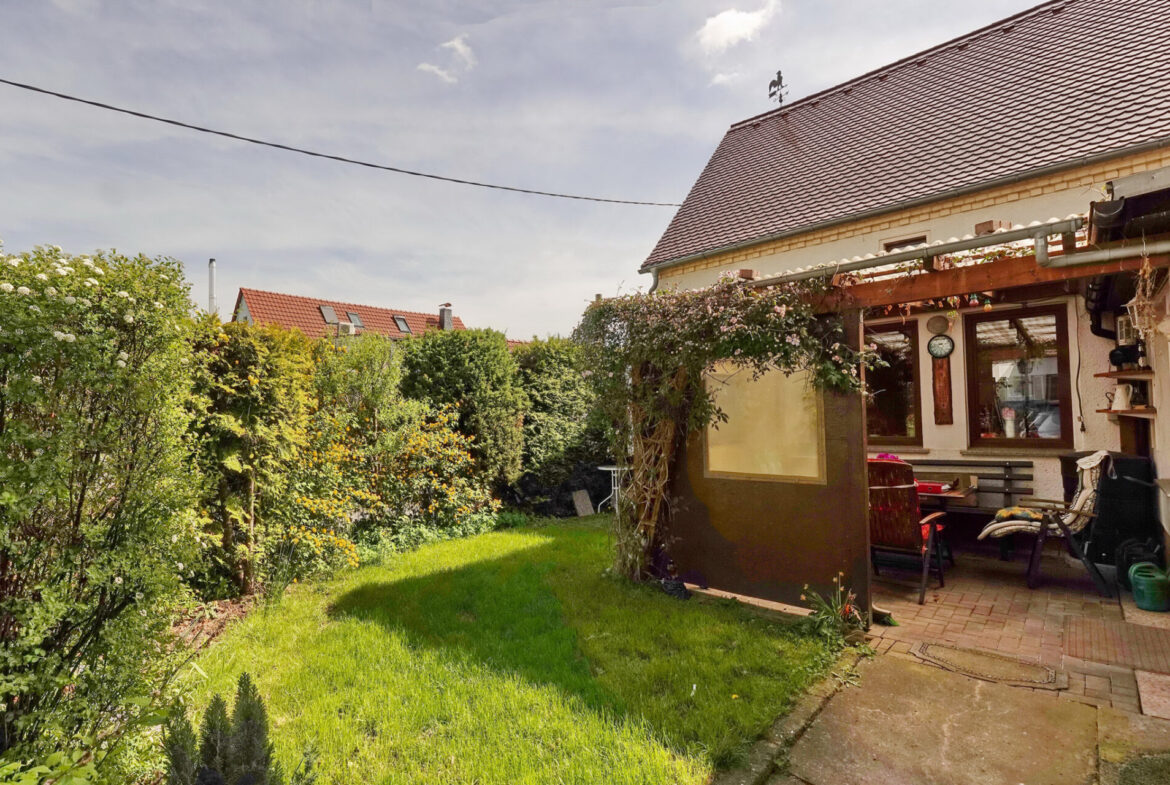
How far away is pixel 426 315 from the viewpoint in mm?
29766

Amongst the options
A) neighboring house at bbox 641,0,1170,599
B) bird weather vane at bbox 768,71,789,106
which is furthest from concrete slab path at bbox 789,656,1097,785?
bird weather vane at bbox 768,71,789,106

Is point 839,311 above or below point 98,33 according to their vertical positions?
below

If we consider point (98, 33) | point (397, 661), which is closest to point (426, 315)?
point (98, 33)

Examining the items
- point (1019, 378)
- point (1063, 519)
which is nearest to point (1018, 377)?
point (1019, 378)

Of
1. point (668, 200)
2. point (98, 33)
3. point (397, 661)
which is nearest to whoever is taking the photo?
point (397, 661)

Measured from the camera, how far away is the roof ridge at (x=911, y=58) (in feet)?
29.8

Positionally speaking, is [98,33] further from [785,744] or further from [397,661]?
[785,744]

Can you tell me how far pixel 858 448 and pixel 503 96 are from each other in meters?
6.45

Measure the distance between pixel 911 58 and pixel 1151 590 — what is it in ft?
33.4

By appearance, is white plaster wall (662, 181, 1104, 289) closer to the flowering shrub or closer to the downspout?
the downspout

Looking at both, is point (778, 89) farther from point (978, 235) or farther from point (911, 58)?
point (978, 235)

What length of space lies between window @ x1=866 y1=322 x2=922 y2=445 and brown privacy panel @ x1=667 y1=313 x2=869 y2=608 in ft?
12.8

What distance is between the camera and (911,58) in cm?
1024

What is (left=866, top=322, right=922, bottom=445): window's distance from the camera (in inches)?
296
